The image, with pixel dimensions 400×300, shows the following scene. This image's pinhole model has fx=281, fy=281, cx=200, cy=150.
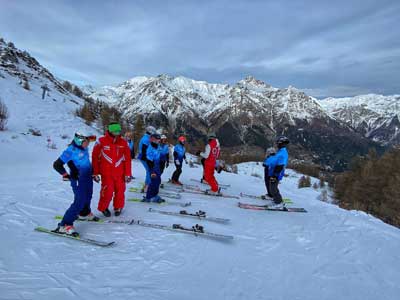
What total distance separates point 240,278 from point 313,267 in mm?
1531

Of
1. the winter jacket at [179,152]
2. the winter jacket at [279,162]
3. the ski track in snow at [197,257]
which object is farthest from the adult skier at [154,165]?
the winter jacket at [279,162]

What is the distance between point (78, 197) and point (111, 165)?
1215 mm

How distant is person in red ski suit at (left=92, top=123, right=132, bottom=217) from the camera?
6.39 m

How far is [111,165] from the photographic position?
21.3 feet

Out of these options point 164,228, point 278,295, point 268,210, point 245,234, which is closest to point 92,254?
point 164,228

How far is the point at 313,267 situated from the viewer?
4.97 m

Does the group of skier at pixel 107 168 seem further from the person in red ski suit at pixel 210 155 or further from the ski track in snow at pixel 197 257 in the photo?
the person in red ski suit at pixel 210 155

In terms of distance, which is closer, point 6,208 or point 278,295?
point 278,295

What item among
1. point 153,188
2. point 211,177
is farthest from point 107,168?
point 211,177

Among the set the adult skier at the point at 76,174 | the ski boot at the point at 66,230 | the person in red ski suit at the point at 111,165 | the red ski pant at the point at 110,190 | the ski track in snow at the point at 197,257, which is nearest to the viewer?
the ski track in snow at the point at 197,257

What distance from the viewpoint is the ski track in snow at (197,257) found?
3787 millimetres

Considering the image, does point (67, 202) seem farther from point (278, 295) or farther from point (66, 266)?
point (278, 295)

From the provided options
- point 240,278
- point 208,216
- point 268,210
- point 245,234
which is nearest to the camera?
point 240,278

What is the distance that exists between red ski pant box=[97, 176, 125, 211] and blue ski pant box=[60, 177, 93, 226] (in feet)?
2.10
